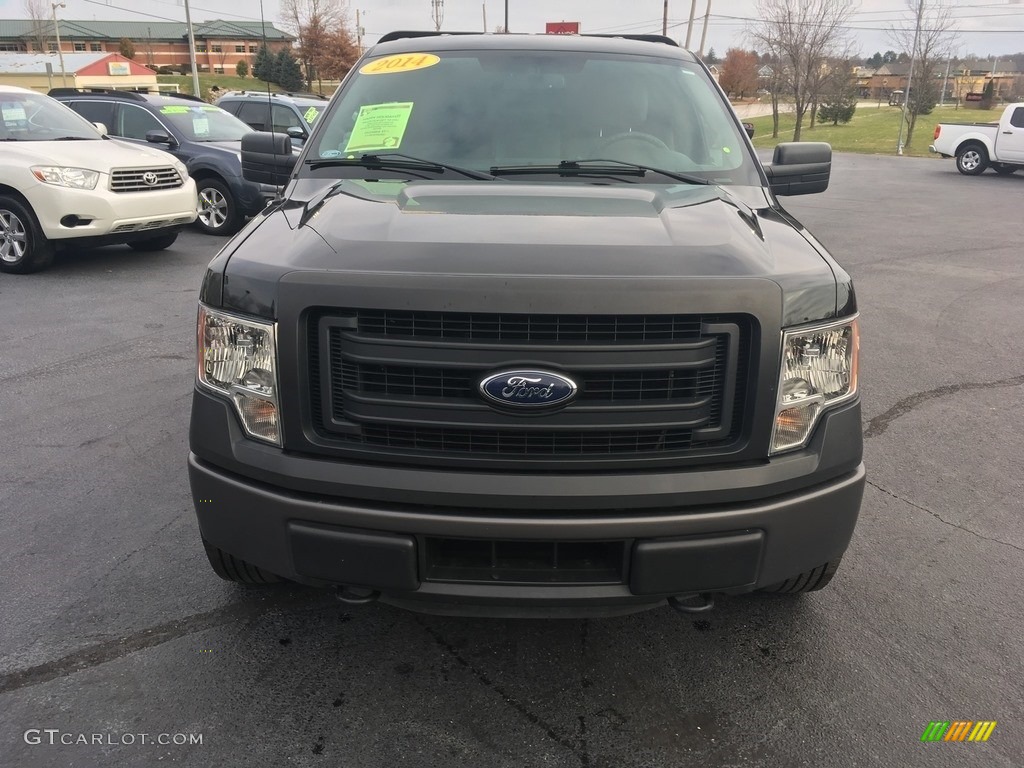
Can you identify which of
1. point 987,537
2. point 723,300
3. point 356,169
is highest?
point 356,169

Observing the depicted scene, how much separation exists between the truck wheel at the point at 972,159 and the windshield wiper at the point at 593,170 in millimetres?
22703

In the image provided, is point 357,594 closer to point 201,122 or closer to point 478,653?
point 478,653

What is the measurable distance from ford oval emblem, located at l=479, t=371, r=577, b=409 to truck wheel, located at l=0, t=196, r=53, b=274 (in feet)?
26.3

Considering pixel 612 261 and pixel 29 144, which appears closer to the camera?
pixel 612 261

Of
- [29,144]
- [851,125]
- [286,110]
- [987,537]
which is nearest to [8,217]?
[29,144]

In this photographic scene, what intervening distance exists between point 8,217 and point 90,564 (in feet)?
22.3

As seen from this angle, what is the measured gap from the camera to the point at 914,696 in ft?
8.33

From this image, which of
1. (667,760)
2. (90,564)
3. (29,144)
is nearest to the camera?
(667,760)

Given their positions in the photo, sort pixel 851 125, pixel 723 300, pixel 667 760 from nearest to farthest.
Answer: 1. pixel 723 300
2. pixel 667 760
3. pixel 851 125

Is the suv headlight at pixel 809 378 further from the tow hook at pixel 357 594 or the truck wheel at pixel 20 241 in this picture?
the truck wheel at pixel 20 241

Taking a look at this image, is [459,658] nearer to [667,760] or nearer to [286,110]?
[667,760]

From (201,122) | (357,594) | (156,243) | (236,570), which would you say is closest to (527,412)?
(357,594)

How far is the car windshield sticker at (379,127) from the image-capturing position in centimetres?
337

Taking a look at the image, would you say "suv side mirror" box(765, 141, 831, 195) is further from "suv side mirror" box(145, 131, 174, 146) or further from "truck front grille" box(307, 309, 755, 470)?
"suv side mirror" box(145, 131, 174, 146)
